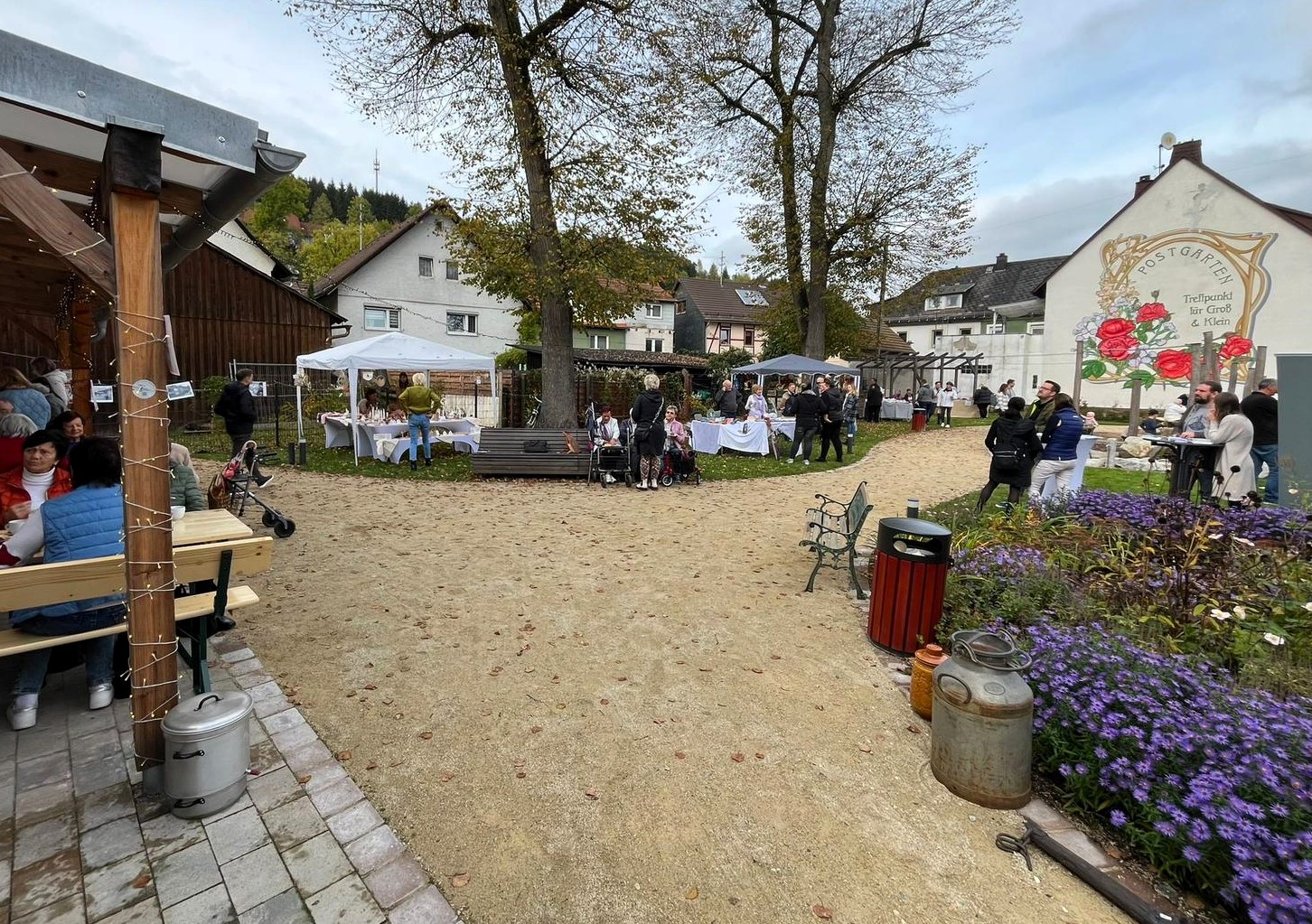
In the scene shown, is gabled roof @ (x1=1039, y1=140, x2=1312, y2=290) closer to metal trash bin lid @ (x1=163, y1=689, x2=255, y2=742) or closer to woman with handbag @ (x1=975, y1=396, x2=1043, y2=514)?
woman with handbag @ (x1=975, y1=396, x2=1043, y2=514)

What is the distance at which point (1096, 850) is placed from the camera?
258 cm

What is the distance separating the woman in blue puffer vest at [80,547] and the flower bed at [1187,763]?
483 centimetres

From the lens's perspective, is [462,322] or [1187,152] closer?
[1187,152]

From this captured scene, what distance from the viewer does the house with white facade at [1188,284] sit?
62.7 feet

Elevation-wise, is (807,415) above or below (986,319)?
below

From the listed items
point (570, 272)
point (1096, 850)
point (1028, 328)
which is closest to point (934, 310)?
point (1028, 328)

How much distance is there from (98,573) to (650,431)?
7486mm

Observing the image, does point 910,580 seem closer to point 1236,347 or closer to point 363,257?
point 1236,347

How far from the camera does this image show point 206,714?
2.51 metres

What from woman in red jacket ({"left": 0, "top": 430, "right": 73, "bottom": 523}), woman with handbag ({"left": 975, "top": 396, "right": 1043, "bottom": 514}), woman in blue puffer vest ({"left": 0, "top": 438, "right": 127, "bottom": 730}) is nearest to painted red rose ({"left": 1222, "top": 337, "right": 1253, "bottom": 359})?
woman with handbag ({"left": 975, "top": 396, "right": 1043, "bottom": 514})


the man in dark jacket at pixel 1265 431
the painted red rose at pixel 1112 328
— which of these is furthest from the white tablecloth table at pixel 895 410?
the man in dark jacket at pixel 1265 431

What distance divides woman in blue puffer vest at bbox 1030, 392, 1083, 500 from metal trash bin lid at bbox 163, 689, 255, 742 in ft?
25.0

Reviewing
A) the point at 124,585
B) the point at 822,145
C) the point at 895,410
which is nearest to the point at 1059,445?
the point at 124,585

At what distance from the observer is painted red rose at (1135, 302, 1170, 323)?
66.8 feet
